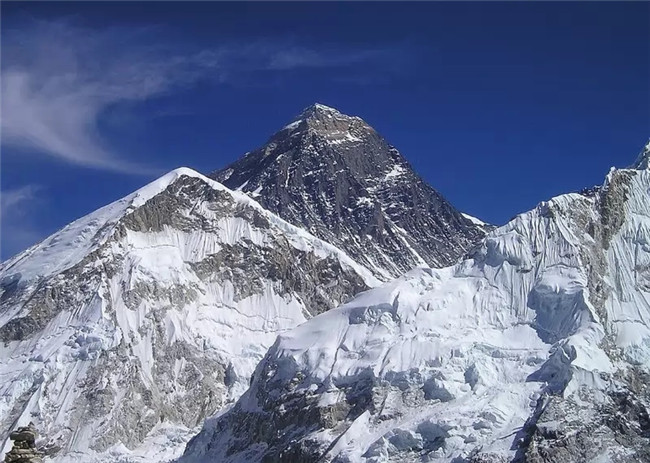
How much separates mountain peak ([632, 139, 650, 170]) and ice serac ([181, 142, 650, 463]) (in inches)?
124

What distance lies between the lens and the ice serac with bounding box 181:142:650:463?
121125 millimetres

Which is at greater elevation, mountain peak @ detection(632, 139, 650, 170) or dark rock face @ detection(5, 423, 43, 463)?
mountain peak @ detection(632, 139, 650, 170)

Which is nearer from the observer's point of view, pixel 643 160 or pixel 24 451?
pixel 24 451

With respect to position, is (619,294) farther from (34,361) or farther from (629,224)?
(34,361)

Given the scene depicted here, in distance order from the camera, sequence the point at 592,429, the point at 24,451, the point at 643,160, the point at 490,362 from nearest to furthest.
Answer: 1. the point at 24,451
2. the point at 592,429
3. the point at 490,362
4. the point at 643,160

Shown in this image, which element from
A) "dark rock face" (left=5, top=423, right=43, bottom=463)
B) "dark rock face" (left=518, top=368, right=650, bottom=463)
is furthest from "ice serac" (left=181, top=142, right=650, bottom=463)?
"dark rock face" (left=5, top=423, right=43, bottom=463)

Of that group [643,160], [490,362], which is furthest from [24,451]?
[643,160]

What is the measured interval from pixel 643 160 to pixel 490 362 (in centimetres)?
4826

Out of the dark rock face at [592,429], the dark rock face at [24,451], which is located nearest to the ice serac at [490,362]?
the dark rock face at [592,429]

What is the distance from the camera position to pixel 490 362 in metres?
135

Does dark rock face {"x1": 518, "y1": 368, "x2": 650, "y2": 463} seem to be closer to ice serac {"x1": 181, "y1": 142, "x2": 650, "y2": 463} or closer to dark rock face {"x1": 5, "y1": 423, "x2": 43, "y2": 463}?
ice serac {"x1": 181, "y1": 142, "x2": 650, "y2": 463}

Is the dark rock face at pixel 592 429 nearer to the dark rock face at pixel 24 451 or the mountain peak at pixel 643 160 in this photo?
the mountain peak at pixel 643 160

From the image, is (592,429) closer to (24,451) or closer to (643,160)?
(643,160)

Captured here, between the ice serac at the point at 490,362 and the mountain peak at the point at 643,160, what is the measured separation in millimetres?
3144
